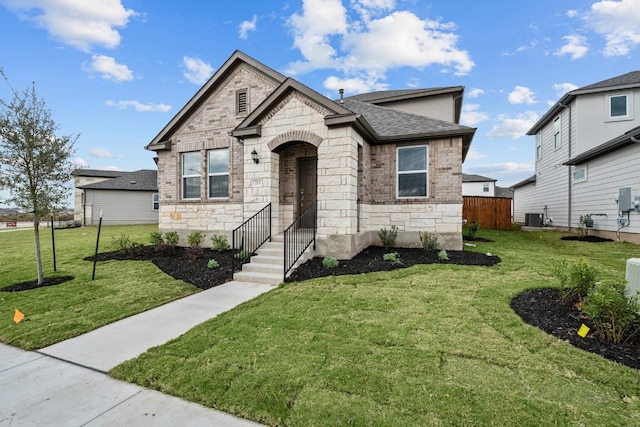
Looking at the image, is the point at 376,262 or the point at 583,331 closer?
the point at 583,331

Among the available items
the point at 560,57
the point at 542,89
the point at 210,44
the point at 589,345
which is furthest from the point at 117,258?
the point at 542,89

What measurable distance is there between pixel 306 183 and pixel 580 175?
550 inches

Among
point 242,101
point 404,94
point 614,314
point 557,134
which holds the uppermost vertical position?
point 404,94

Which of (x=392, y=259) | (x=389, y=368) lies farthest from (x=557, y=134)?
(x=389, y=368)

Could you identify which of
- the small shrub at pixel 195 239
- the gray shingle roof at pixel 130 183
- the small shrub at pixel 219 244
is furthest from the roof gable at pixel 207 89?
the gray shingle roof at pixel 130 183

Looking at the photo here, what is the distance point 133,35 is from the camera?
11.4 m

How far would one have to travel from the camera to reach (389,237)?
29.6 feet

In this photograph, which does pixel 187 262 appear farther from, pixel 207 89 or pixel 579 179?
pixel 579 179

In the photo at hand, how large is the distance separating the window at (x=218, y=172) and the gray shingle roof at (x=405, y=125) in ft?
15.9

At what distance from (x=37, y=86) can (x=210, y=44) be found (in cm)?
824

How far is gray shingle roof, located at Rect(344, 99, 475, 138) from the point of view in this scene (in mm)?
8927

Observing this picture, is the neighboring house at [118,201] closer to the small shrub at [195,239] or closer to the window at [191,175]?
the window at [191,175]

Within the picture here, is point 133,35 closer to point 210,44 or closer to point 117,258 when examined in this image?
point 210,44

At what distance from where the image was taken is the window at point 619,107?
13.9 meters
